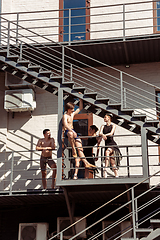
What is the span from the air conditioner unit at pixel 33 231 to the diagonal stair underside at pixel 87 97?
4.14m

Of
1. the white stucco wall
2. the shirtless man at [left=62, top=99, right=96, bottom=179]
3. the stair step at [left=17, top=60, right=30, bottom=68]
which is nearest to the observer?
the shirtless man at [left=62, top=99, right=96, bottom=179]

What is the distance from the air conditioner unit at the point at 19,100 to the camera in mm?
13883

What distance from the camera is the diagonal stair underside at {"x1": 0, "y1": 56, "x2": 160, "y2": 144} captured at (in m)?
11.0

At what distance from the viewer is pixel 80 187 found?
36.7ft

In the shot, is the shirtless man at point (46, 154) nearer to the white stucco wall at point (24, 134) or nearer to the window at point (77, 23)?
the white stucco wall at point (24, 134)

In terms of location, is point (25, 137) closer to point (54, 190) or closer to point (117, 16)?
point (54, 190)

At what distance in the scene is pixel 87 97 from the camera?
11422 millimetres

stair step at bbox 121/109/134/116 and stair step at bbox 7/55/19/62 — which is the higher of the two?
stair step at bbox 7/55/19/62

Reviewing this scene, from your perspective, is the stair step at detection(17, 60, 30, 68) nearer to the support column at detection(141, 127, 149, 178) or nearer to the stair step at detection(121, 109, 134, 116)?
the stair step at detection(121, 109, 134, 116)

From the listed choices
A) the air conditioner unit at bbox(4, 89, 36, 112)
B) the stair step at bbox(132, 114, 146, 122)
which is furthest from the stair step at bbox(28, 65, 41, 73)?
the stair step at bbox(132, 114, 146, 122)

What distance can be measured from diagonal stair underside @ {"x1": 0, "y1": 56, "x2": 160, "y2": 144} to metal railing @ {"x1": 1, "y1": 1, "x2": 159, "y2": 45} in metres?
2.19

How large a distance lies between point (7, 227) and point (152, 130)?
5979mm

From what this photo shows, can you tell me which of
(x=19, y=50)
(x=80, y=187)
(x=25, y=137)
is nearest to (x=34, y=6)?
(x=19, y=50)

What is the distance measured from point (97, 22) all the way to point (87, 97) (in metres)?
4.17
